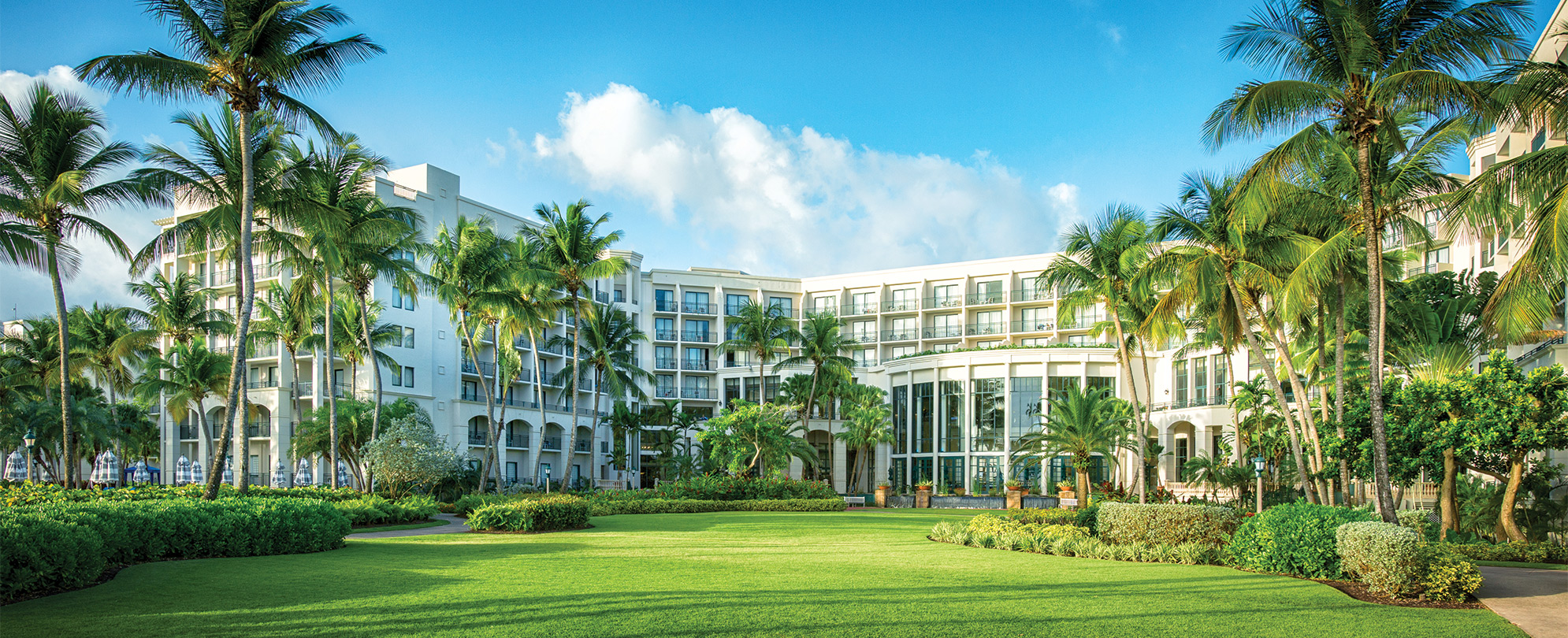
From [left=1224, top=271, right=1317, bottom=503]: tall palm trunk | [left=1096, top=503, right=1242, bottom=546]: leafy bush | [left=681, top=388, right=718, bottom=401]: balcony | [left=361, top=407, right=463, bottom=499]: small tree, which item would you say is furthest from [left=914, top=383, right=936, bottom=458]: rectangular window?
[left=1096, top=503, right=1242, bottom=546]: leafy bush

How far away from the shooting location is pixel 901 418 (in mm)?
57250

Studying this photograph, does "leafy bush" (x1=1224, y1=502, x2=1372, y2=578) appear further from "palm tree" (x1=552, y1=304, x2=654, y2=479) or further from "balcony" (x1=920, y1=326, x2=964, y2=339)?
"balcony" (x1=920, y1=326, x2=964, y2=339)

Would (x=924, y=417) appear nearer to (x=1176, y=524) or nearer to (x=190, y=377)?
(x=190, y=377)

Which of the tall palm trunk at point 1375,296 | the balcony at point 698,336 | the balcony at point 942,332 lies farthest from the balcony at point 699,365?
the tall palm trunk at point 1375,296

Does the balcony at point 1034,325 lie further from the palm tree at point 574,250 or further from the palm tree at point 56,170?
the palm tree at point 56,170

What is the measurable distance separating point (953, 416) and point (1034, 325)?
53.9 feet

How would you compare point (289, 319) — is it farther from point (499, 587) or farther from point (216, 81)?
point (499, 587)

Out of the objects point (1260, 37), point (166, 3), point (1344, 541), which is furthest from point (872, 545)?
point (166, 3)

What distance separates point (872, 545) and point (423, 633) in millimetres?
12176

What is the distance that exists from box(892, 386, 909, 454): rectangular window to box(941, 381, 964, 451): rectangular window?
2530mm

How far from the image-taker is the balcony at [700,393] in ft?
240

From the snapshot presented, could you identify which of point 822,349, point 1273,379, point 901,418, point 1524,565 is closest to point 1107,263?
point 1273,379

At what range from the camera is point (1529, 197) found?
534 inches

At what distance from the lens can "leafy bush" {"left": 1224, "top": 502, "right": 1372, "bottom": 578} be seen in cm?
1357
